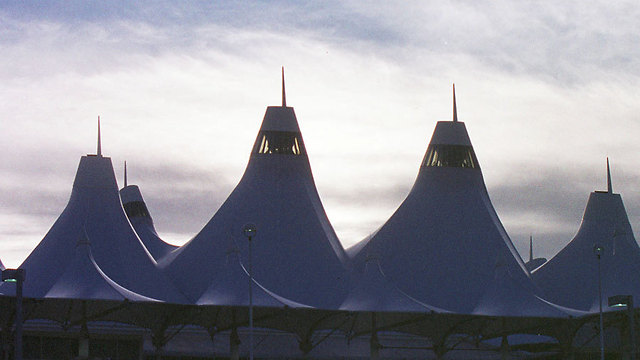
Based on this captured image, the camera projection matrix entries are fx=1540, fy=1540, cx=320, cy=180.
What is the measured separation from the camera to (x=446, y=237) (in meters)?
86.6

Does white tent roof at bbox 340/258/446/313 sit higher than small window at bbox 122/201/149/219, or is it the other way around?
small window at bbox 122/201/149/219

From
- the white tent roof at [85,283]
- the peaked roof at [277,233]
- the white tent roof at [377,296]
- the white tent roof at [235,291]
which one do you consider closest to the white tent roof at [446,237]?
the peaked roof at [277,233]

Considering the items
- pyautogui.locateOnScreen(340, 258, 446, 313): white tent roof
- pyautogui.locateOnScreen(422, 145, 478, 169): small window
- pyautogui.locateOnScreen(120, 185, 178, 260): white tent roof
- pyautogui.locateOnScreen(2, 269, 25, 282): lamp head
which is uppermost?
pyautogui.locateOnScreen(422, 145, 478, 169): small window

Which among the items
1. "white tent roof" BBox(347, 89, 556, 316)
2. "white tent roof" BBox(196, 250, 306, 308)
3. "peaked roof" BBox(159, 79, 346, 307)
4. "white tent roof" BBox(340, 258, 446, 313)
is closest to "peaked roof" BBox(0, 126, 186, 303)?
"peaked roof" BBox(159, 79, 346, 307)

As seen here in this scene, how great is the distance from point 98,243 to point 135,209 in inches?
1216

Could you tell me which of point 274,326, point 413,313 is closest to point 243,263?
point 274,326

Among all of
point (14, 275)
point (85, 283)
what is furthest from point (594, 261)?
point (14, 275)

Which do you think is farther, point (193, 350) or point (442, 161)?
point (442, 161)

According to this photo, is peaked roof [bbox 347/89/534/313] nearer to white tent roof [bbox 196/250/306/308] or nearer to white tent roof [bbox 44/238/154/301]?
white tent roof [bbox 196/250/306/308]

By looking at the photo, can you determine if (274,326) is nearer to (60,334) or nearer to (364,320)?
(364,320)

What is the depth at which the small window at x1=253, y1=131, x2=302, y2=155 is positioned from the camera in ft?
284

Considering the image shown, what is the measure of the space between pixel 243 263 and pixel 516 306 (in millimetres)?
14582

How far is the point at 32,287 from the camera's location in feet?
256

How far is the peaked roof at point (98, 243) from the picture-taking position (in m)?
79.4
